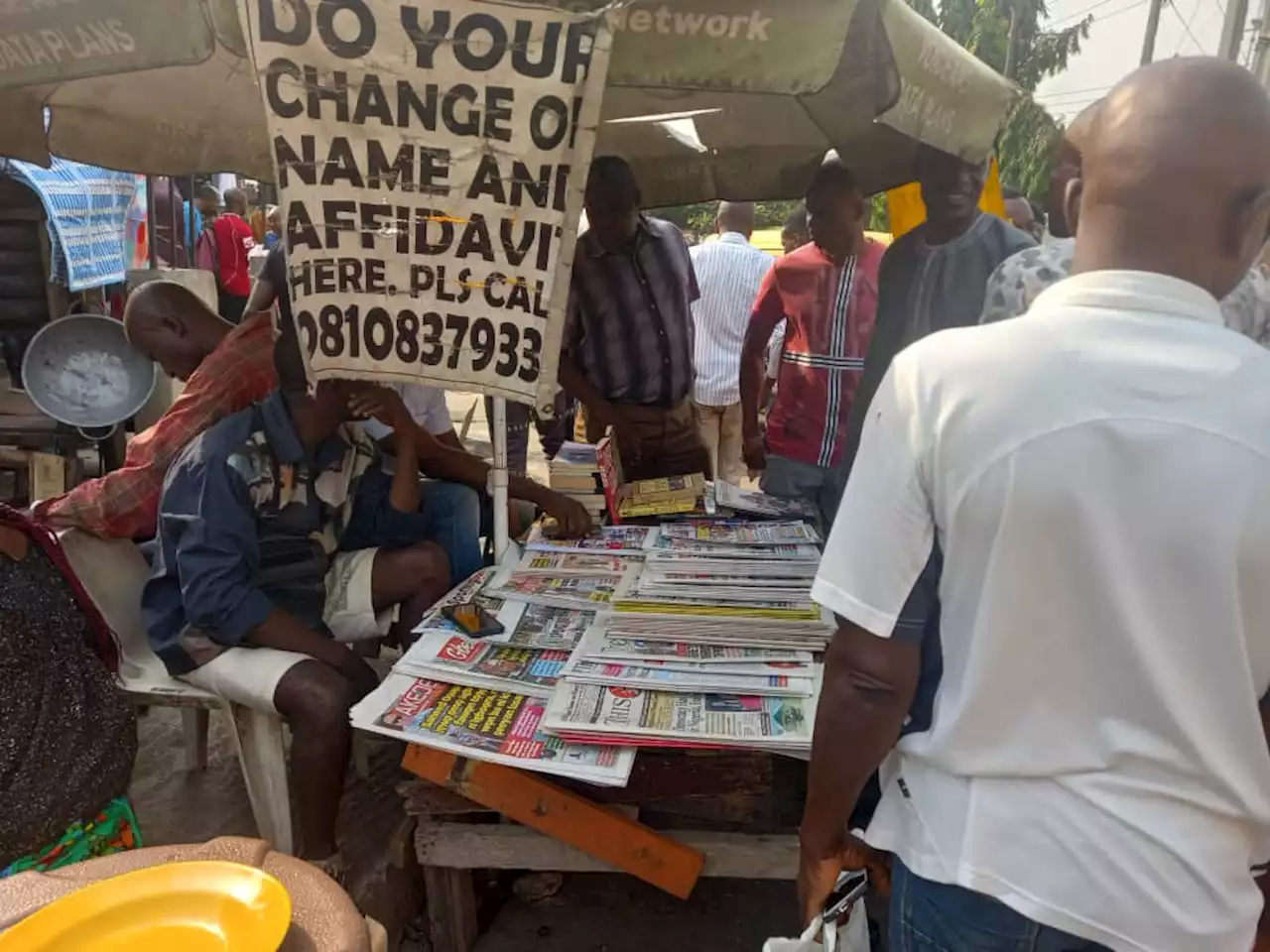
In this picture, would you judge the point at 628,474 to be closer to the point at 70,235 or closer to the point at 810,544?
the point at 810,544

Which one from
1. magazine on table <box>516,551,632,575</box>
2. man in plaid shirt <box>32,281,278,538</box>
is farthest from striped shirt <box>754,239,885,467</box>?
man in plaid shirt <box>32,281,278,538</box>

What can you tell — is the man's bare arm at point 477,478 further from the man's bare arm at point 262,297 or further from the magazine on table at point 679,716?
the magazine on table at point 679,716

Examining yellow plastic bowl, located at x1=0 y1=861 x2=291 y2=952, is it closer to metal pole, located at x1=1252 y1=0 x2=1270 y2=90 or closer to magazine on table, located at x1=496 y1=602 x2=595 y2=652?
magazine on table, located at x1=496 y1=602 x2=595 y2=652

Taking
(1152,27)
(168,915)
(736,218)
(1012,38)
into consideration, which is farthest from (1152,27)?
(168,915)

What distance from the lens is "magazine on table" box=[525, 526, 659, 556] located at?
9.24 ft

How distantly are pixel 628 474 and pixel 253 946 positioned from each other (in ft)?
9.52

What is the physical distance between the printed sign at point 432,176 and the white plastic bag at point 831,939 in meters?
1.35

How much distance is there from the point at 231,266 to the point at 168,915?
8089 mm

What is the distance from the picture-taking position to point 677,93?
353 cm

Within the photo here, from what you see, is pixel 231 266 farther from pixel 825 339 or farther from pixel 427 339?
pixel 427 339

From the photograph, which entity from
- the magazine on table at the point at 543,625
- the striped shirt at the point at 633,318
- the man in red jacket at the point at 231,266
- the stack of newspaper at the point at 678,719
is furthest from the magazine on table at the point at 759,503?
the man in red jacket at the point at 231,266

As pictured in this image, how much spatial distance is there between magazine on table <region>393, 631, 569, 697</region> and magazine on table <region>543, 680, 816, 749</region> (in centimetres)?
11

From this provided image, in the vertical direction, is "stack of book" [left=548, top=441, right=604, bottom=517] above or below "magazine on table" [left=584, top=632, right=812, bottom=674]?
above

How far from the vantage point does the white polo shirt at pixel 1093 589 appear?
2.87 ft
